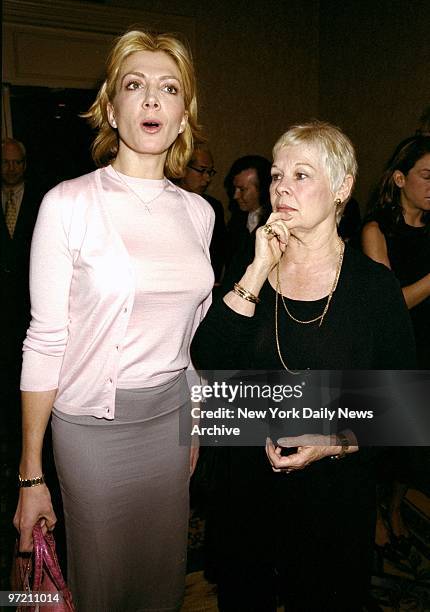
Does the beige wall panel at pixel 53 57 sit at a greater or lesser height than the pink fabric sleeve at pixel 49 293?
greater

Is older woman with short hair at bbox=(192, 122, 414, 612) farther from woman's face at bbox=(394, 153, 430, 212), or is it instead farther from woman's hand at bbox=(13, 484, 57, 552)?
woman's face at bbox=(394, 153, 430, 212)

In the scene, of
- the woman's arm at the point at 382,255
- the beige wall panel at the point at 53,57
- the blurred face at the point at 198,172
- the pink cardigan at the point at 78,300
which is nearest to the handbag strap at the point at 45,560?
the pink cardigan at the point at 78,300

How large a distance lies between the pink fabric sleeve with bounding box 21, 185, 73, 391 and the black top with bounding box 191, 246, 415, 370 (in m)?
0.33

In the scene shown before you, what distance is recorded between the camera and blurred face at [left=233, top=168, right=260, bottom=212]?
308 cm

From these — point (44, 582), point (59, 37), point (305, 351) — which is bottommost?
point (44, 582)

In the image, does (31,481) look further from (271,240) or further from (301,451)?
(271,240)

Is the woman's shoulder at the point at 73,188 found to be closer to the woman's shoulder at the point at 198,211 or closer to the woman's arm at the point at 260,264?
the woman's shoulder at the point at 198,211

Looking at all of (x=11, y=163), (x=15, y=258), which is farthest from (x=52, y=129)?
A: (x=15, y=258)

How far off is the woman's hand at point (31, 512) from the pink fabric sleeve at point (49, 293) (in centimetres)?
23

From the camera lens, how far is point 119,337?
43.8 inches

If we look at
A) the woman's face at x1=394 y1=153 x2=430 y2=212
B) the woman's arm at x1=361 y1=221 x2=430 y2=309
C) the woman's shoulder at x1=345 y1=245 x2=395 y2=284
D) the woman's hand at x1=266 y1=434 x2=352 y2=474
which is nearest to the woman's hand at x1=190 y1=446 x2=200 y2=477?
the woman's hand at x1=266 y1=434 x2=352 y2=474

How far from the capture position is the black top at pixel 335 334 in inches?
47.9

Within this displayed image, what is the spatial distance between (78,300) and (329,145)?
0.68 meters

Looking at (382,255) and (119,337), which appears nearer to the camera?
(119,337)
